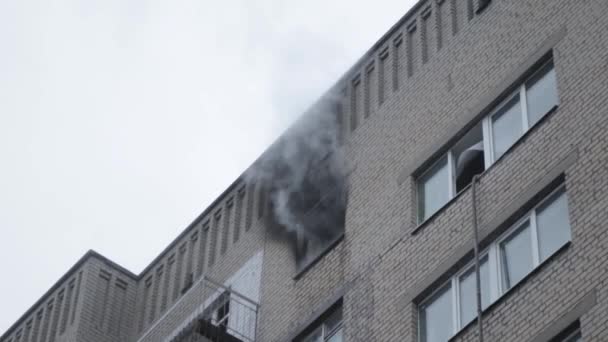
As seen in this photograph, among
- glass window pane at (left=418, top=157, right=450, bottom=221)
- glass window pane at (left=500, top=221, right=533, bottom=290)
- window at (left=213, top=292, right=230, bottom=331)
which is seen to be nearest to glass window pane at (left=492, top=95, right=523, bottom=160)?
glass window pane at (left=418, top=157, right=450, bottom=221)

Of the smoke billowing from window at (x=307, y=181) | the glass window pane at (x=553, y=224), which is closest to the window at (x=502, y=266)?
the glass window pane at (x=553, y=224)

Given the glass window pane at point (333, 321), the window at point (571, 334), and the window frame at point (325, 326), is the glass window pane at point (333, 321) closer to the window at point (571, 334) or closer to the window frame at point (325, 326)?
the window frame at point (325, 326)

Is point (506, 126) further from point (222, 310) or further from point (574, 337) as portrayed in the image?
point (222, 310)

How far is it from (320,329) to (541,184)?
196 inches

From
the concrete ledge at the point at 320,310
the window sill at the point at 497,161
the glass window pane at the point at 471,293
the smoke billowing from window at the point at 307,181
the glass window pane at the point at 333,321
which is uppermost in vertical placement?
the smoke billowing from window at the point at 307,181

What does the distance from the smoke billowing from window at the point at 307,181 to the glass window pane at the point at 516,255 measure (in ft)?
15.0

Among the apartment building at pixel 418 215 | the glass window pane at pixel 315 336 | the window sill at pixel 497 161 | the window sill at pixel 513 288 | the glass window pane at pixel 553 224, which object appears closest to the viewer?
the window sill at pixel 513 288

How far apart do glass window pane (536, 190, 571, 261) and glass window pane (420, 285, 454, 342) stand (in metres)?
1.81

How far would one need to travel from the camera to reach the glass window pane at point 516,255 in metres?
19.3

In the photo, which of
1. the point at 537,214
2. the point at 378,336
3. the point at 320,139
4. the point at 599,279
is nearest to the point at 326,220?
the point at 320,139

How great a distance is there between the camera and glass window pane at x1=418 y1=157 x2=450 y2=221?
22094mm

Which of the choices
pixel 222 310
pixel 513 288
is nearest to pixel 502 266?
pixel 513 288

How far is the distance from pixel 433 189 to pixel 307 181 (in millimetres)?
3756

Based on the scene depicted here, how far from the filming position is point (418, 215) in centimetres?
2230
